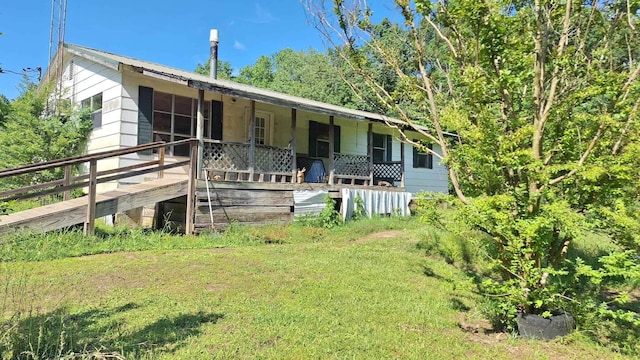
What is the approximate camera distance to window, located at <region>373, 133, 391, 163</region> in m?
17.2

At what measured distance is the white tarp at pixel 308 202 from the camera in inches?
444

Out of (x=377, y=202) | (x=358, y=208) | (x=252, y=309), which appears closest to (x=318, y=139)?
(x=377, y=202)

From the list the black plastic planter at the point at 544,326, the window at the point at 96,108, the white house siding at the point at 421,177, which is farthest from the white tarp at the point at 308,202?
the black plastic planter at the point at 544,326

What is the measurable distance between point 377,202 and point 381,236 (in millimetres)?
3562

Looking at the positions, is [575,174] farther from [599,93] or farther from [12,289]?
[12,289]

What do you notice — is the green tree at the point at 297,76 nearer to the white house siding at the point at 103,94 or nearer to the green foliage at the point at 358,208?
the green foliage at the point at 358,208

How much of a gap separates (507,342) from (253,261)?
4070 millimetres

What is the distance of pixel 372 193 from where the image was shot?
531 inches

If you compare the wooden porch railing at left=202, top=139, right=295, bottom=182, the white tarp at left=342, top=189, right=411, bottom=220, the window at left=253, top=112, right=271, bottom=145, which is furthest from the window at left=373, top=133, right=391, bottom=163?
the wooden porch railing at left=202, top=139, right=295, bottom=182

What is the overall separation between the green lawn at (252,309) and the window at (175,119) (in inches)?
185

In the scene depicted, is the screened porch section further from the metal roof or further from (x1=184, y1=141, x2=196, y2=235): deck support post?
the metal roof

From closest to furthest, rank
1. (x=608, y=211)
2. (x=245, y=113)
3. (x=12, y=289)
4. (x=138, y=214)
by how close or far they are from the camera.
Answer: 1. (x=608, y=211)
2. (x=12, y=289)
3. (x=138, y=214)
4. (x=245, y=113)

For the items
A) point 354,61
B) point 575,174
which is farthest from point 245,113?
point 575,174

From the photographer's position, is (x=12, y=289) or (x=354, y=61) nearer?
(x=12, y=289)
